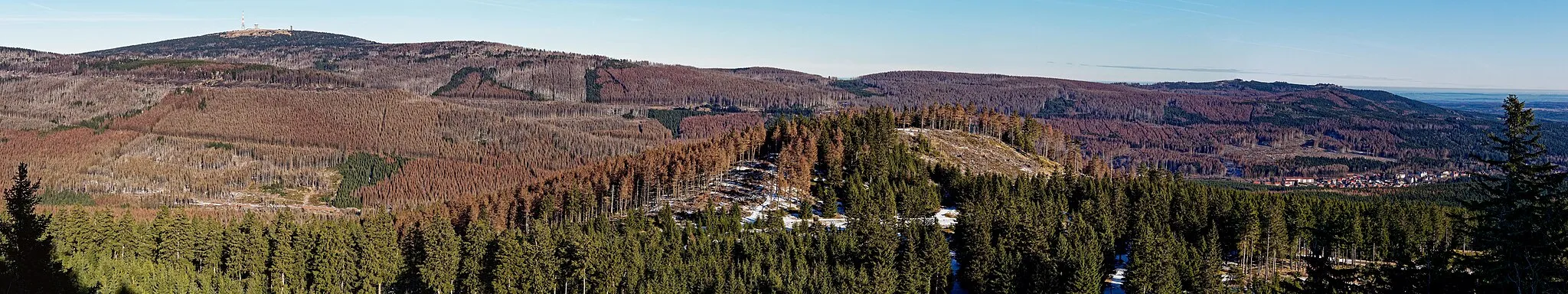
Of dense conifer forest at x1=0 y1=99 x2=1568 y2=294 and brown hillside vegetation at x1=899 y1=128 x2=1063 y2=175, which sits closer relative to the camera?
dense conifer forest at x1=0 y1=99 x2=1568 y2=294

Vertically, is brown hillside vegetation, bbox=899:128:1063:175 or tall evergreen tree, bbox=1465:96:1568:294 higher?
tall evergreen tree, bbox=1465:96:1568:294

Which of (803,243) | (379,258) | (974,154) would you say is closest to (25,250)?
(379,258)

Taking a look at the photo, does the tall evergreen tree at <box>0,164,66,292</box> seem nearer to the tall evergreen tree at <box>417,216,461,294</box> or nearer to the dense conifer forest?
the dense conifer forest

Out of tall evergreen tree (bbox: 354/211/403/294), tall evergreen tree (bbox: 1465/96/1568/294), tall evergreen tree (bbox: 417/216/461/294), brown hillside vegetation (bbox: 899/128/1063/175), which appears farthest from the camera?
brown hillside vegetation (bbox: 899/128/1063/175)

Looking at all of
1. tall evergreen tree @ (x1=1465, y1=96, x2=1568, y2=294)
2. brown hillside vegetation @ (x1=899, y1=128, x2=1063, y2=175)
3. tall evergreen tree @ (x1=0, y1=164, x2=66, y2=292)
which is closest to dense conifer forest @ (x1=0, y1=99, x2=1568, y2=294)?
tall evergreen tree @ (x1=0, y1=164, x2=66, y2=292)

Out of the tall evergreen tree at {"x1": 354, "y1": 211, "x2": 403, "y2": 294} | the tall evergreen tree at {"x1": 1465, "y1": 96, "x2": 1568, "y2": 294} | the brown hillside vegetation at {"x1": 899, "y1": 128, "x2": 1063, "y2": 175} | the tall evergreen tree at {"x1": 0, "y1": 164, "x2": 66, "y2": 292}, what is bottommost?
the tall evergreen tree at {"x1": 354, "y1": 211, "x2": 403, "y2": 294}

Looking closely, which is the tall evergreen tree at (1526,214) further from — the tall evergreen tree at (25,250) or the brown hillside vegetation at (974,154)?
the brown hillside vegetation at (974,154)

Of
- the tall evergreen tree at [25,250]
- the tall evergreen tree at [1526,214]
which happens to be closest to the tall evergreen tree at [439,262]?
the tall evergreen tree at [25,250]
